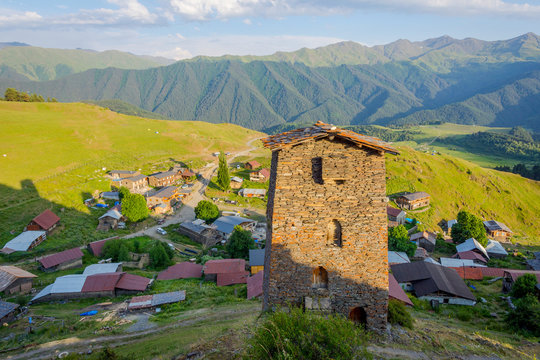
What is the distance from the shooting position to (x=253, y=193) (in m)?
79.4

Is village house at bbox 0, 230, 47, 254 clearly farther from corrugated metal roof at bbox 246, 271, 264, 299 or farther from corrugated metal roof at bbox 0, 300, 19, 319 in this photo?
corrugated metal roof at bbox 246, 271, 264, 299

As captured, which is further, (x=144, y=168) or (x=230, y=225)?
(x=144, y=168)

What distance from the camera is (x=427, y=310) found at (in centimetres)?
2888

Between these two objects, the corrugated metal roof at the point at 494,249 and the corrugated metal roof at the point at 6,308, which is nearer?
the corrugated metal roof at the point at 6,308

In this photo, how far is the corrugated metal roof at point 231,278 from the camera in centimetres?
3501

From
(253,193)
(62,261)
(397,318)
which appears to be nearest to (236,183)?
(253,193)

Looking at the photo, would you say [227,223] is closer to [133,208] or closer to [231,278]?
[133,208]

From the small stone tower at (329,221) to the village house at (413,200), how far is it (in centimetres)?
7323

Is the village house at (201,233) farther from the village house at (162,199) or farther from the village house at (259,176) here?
the village house at (259,176)

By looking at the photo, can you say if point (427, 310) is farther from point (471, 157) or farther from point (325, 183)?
point (471, 157)

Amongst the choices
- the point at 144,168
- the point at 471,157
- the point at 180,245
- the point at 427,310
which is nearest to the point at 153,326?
the point at 427,310

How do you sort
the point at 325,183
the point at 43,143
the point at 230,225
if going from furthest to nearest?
the point at 43,143 < the point at 230,225 < the point at 325,183

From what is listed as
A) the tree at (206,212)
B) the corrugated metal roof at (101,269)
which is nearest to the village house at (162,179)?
the tree at (206,212)

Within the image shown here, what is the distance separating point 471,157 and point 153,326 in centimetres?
18466
